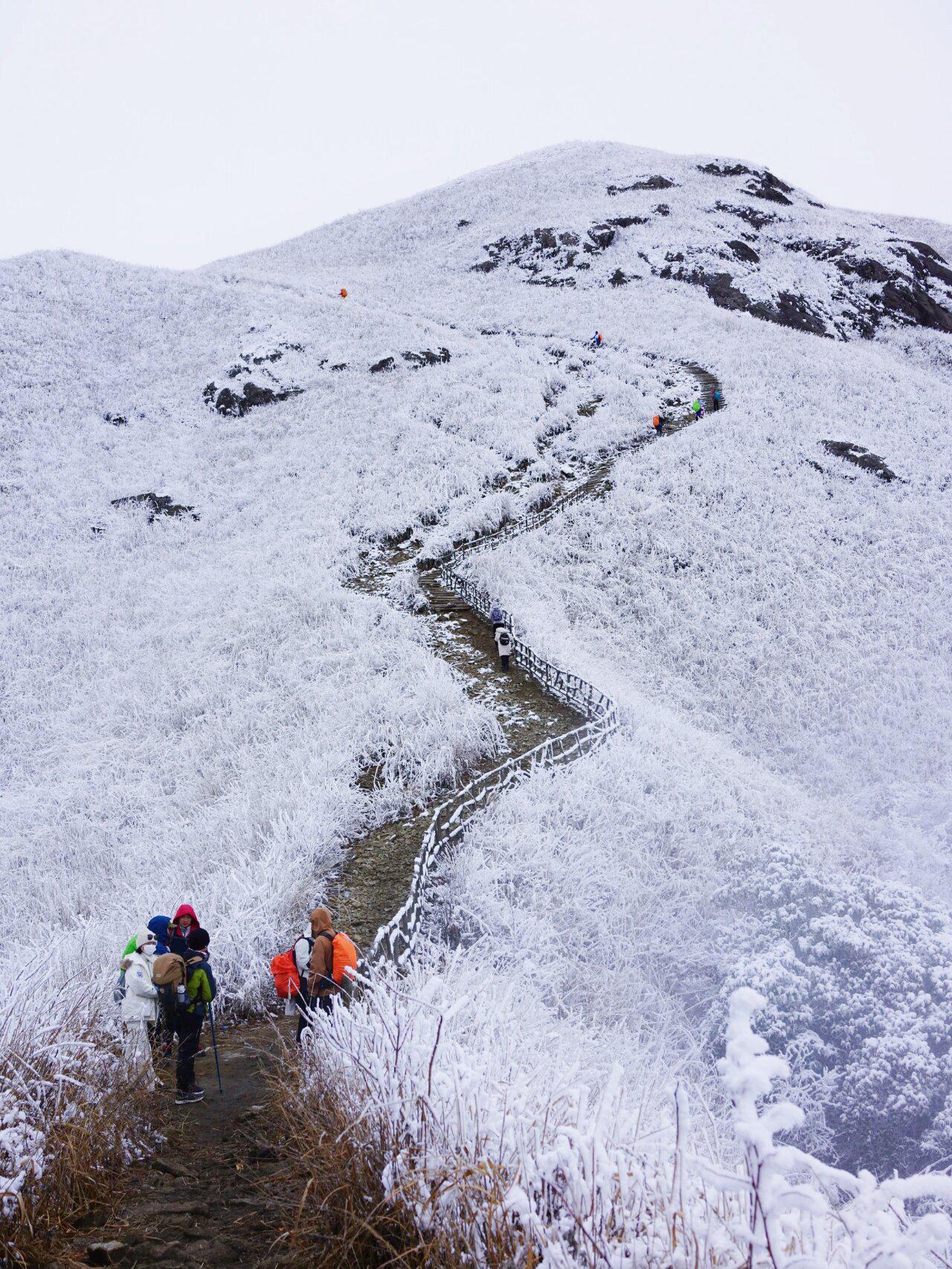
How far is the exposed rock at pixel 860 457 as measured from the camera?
92.6 feet

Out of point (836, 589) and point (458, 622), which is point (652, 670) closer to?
point (458, 622)

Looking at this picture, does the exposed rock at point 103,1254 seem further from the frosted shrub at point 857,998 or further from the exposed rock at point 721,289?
the exposed rock at point 721,289

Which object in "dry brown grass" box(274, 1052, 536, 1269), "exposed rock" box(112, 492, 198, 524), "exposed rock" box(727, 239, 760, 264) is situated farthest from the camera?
"exposed rock" box(727, 239, 760, 264)

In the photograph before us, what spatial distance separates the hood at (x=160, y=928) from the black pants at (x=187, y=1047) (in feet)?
2.42

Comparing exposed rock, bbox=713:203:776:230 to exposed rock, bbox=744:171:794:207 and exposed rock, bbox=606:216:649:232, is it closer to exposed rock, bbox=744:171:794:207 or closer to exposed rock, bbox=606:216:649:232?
exposed rock, bbox=744:171:794:207

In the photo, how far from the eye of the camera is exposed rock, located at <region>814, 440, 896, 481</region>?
28.2m

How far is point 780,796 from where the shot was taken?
12727mm

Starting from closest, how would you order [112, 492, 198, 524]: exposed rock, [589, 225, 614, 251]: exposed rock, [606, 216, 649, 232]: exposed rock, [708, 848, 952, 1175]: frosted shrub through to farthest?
[708, 848, 952, 1175]: frosted shrub → [112, 492, 198, 524]: exposed rock → [589, 225, 614, 251]: exposed rock → [606, 216, 649, 232]: exposed rock

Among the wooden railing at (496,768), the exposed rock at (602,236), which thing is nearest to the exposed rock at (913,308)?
the exposed rock at (602,236)

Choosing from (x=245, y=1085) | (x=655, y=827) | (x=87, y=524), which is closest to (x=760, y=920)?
(x=655, y=827)

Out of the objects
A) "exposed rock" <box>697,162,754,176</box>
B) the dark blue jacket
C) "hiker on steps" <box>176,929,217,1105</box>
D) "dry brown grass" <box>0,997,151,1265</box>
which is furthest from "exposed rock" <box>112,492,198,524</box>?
"exposed rock" <box>697,162,754,176</box>

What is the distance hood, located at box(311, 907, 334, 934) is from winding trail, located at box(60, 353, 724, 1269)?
0.87 m

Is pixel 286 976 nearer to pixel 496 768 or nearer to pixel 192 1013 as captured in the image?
pixel 192 1013

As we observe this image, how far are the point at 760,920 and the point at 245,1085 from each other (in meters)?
6.38
